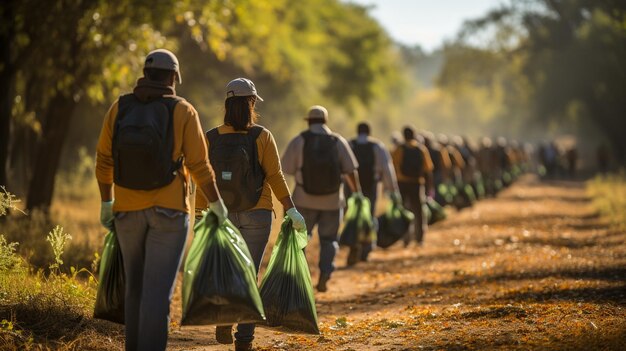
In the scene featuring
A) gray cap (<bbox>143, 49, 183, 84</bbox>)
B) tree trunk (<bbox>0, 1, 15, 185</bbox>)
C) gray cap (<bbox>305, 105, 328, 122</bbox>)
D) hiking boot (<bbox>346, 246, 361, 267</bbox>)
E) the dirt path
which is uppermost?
tree trunk (<bbox>0, 1, 15, 185</bbox>)

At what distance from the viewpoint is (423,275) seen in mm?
12367

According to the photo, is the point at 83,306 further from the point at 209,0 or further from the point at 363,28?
the point at 363,28

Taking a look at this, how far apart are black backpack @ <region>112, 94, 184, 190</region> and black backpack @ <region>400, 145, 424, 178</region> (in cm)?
1010

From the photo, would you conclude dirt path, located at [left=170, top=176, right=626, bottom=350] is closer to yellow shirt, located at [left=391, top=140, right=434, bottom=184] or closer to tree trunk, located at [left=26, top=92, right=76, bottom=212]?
yellow shirt, located at [left=391, top=140, right=434, bottom=184]

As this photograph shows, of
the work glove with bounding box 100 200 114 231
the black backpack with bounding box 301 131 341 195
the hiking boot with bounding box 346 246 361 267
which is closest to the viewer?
the work glove with bounding box 100 200 114 231

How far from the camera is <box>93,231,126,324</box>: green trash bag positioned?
5867mm

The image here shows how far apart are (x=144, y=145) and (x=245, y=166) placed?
4.95 ft

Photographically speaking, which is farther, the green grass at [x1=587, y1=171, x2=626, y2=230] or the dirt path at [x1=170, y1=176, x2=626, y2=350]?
the green grass at [x1=587, y1=171, x2=626, y2=230]

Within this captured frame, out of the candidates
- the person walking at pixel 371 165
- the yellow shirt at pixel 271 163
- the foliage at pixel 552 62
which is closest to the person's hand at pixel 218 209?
the yellow shirt at pixel 271 163

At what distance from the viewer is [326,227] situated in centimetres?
1046

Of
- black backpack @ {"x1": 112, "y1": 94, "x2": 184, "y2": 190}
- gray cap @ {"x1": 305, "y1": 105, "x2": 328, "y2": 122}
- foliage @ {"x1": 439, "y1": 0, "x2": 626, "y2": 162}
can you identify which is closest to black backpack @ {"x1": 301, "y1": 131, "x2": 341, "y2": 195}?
gray cap @ {"x1": 305, "y1": 105, "x2": 328, "y2": 122}

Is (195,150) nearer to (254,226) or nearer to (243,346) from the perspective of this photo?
(254,226)

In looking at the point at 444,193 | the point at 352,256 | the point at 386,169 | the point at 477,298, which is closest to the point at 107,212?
the point at 477,298

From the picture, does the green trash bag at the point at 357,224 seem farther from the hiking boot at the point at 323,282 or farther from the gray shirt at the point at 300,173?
the gray shirt at the point at 300,173
